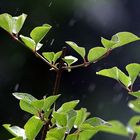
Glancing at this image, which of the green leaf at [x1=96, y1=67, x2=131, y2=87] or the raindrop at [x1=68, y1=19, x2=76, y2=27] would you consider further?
the raindrop at [x1=68, y1=19, x2=76, y2=27]

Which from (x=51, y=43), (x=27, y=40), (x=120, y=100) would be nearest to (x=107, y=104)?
(x=120, y=100)

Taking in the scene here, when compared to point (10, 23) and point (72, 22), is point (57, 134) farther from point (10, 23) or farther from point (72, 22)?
point (72, 22)

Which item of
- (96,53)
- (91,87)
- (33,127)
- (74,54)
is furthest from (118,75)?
(91,87)

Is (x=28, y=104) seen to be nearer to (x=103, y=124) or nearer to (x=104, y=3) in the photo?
(x=103, y=124)

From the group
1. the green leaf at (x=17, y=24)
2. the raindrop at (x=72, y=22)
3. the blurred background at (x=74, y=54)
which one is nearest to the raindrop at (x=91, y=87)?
the blurred background at (x=74, y=54)

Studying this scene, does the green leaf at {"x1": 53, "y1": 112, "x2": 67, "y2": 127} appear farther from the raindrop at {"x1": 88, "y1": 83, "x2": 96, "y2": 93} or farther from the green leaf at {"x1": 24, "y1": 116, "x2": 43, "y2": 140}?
the raindrop at {"x1": 88, "y1": 83, "x2": 96, "y2": 93}

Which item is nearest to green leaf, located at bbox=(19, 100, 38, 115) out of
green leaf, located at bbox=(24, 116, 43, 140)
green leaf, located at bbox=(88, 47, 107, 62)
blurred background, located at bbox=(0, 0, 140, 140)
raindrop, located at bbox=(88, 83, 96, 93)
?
green leaf, located at bbox=(24, 116, 43, 140)
